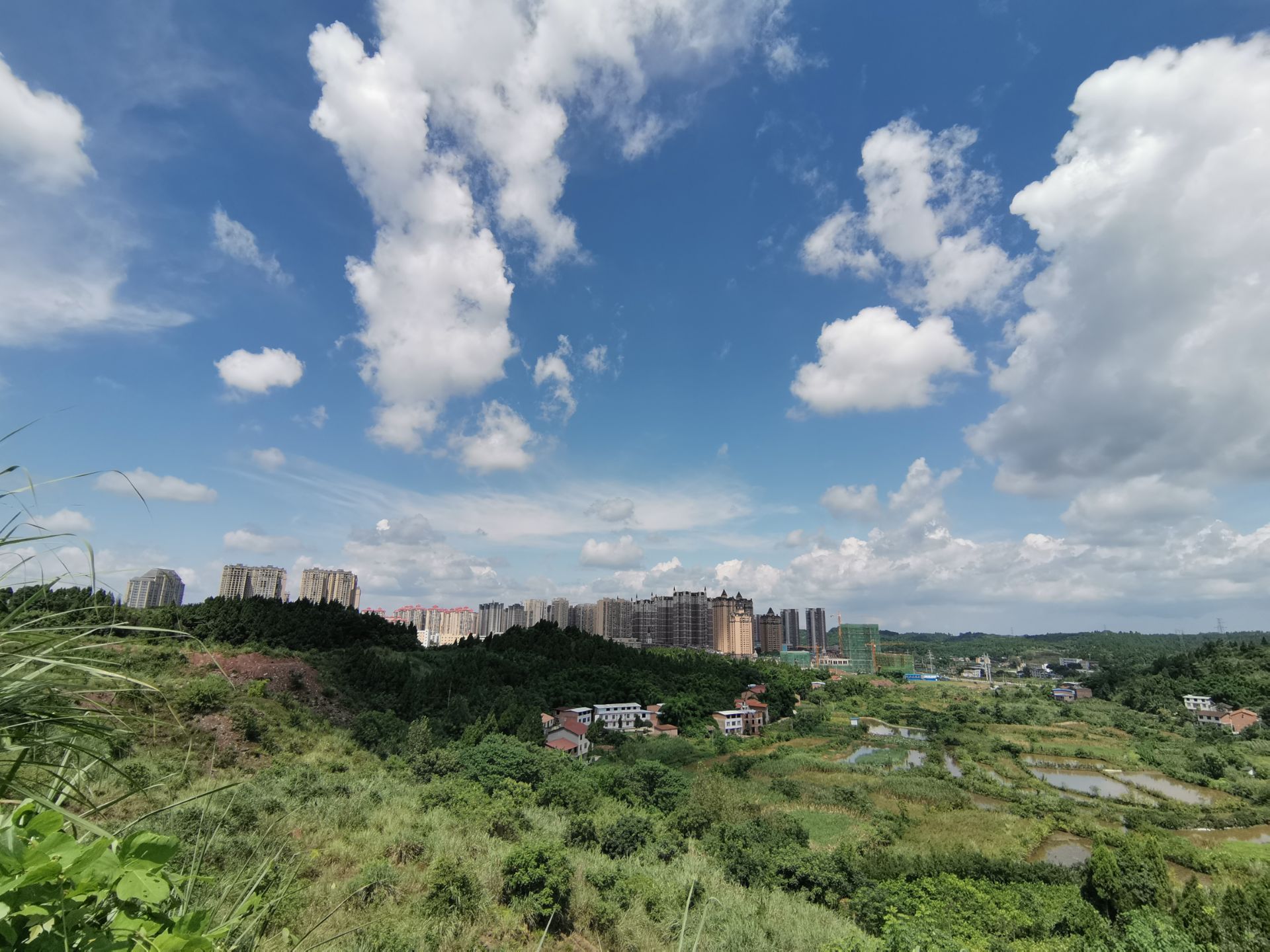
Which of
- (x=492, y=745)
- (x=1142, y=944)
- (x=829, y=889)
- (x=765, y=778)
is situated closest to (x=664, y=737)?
(x=765, y=778)

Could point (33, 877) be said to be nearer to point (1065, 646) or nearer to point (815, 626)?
point (815, 626)

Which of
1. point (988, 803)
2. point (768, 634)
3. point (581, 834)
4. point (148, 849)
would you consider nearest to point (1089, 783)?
point (988, 803)

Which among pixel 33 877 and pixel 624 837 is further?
pixel 624 837

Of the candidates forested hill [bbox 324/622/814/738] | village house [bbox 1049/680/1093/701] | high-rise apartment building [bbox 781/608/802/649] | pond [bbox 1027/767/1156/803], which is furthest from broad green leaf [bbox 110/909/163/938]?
high-rise apartment building [bbox 781/608/802/649]

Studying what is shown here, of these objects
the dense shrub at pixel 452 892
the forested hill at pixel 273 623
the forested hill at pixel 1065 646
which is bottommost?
the forested hill at pixel 1065 646

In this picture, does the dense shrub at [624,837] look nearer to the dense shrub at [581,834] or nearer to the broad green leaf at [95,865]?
the dense shrub at [581,834]

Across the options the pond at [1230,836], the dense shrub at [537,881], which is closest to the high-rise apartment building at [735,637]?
the pond at [1230,836]

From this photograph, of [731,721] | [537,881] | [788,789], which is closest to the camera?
[537,881]
